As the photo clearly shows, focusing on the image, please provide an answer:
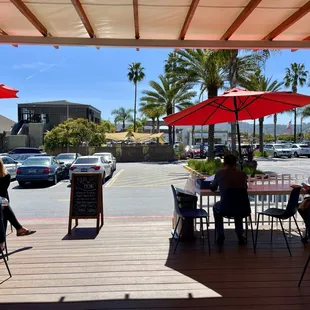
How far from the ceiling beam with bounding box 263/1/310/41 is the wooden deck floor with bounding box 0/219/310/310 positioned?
325 cm

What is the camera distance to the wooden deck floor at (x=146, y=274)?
3486mm

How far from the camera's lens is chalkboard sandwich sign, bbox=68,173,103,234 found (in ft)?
20.9

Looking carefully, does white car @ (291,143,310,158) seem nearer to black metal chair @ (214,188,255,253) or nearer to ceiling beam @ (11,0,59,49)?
black metal chair @ (214,188,255,253)

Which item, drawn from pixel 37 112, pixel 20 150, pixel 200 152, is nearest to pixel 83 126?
pixel 20 150

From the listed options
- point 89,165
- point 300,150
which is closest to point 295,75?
point 300,150

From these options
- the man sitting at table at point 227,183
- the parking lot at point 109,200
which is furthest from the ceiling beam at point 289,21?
the parking lot at point 109,200

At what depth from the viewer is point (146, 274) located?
13.7 ft

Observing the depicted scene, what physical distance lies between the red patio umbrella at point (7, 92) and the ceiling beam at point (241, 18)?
3.35 meters

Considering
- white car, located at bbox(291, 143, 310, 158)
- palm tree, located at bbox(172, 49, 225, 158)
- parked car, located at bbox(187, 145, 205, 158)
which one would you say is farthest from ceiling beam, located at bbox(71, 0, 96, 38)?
white car, located at bbox(291, 143, 310, 158)

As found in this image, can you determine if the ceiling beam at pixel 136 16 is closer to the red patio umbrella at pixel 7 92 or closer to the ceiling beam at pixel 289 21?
the ceiling beam at pixel 289 21

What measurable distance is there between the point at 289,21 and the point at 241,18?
67 cm

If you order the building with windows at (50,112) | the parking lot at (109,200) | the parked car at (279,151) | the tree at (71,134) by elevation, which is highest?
the building with windows at (50,112)

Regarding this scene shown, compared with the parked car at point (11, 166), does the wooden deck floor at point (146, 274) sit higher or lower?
lower

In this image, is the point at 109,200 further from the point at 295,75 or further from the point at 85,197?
the point at 295,75
